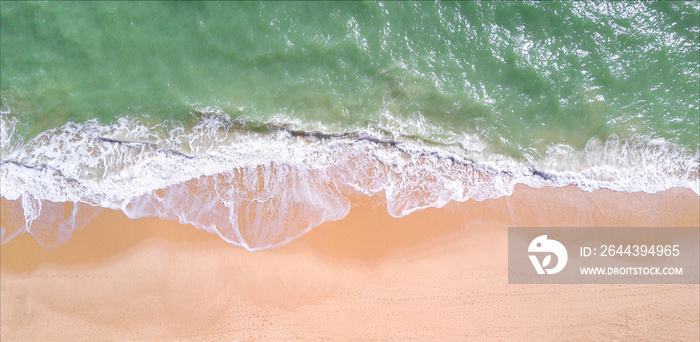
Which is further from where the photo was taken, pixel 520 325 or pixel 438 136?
pixel 438 136

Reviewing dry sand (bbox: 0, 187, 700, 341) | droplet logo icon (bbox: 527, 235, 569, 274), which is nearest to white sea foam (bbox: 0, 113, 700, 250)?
dry sand (bbox: 0, 187, 700, 341)

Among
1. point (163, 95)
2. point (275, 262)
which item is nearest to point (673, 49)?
point (275, 262)

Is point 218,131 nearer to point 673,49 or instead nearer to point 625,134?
point 625,134

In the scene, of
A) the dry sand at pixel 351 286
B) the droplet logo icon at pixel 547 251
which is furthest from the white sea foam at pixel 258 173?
the droplet logo icon at pixel 547 251

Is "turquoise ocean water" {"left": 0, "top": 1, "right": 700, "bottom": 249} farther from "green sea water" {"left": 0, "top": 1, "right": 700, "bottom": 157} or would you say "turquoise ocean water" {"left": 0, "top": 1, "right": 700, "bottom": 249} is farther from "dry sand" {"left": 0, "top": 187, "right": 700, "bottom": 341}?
"dry sand" {"left": 0, "top": 187, "right": 700, "bottom": 341}

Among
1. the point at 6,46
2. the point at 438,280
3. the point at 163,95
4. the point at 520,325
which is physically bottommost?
the point at 520,325
